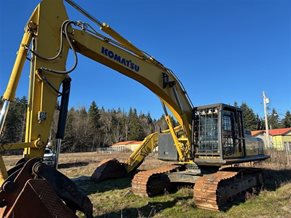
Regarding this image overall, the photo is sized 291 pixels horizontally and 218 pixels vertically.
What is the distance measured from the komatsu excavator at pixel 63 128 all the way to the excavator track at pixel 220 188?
0.09 feet

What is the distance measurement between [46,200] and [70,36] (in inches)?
136

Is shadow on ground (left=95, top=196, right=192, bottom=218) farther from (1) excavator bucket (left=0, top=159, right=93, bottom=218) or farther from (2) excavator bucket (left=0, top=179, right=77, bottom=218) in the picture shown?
(2) excavator bucket (left=0, top=179, right=77, bottom=218)

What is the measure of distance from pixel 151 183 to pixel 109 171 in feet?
13.2

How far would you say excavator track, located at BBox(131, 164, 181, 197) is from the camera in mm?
9578

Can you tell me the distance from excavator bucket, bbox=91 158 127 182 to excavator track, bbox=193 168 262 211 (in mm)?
5265

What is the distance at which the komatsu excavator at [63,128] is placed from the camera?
5.05 meters

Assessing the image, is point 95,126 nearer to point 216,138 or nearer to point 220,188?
point 216,138

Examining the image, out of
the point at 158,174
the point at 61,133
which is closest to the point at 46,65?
the point at 61,133

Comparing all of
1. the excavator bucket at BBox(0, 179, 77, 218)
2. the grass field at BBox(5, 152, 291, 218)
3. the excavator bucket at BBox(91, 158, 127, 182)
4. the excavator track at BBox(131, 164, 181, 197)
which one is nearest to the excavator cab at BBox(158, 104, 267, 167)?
the excavator track at BBox(131, 164, 181, 197)

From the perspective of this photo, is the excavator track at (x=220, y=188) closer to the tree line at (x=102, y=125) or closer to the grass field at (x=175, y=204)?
the grass field at (x=175, y=204)

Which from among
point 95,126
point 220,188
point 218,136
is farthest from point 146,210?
point 95,126

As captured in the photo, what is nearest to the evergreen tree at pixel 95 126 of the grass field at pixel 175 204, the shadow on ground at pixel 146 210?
the grass field at pixel 175 204

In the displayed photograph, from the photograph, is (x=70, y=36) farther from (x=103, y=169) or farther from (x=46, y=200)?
(x=103, y=169)

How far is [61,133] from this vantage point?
6.18 metres
